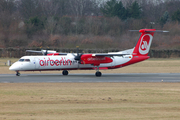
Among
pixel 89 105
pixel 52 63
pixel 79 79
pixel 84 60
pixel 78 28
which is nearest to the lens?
pixel 89 105

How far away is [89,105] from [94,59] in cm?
1590

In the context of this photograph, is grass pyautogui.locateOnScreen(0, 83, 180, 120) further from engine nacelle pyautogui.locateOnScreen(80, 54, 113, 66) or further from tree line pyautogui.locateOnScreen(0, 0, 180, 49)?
tree line pyautogui.locateOnScreen(0, 0, 180, 49)

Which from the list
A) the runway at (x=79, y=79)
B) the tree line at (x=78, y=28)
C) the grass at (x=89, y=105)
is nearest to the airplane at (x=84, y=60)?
the runway at (x=79, y=79)

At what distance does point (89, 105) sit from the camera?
1330cm

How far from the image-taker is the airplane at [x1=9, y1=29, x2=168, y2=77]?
89.8 feet

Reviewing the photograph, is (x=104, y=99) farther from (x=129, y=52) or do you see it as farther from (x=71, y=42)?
(x=71, y=42)

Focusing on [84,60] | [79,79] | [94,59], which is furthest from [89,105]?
[94,59]

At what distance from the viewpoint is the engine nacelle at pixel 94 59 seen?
2878cm

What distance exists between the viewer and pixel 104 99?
14.8 meters

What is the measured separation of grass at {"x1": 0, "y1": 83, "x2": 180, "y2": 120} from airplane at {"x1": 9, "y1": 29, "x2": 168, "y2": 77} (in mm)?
10203

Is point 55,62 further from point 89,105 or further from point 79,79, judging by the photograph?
point 89,105

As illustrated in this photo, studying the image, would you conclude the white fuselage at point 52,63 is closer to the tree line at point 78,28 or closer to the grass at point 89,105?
the grass at point 89,105

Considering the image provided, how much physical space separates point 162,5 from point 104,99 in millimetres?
86764

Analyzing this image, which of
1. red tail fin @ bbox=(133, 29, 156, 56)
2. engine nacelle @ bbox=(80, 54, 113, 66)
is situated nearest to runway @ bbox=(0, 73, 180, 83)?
engine nacelle @ bbox=(80, 54, 113, 66)
